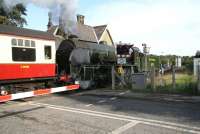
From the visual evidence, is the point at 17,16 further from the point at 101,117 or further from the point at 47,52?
the point at 101,117

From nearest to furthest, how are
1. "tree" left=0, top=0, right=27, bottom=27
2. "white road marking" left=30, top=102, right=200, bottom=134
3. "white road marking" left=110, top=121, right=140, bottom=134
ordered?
"white road marking" left=110, top=121, right=140, bottom=134
"white road marking" left=30, top=102, right=200, bottom=134
"tree" left=0, top=0, right=27, bottom=27

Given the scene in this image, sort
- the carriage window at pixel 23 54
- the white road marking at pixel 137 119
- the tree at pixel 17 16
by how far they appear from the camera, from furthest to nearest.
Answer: the tree at pixel 17 16
the carriage window at pixel 23 54
the white road marking at pixel 137 119

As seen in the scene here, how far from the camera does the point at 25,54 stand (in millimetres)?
13234

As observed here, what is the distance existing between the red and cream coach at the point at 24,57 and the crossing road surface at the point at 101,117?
1.27m

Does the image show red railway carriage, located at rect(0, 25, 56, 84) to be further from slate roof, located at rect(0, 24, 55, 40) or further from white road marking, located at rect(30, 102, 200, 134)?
white road marking, located at rect(30, 102, 200, 134)

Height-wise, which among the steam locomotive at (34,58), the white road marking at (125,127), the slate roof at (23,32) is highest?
the slate roof at (23,32)

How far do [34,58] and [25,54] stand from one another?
2.05 feet

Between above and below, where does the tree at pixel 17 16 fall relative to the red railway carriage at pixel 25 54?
above

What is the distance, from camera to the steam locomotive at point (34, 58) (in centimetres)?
1247

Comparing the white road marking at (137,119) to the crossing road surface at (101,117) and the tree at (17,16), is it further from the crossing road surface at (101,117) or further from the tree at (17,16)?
the tree at (17,16)

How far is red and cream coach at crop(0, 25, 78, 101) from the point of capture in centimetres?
1238

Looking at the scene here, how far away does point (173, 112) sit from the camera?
32.2 ft

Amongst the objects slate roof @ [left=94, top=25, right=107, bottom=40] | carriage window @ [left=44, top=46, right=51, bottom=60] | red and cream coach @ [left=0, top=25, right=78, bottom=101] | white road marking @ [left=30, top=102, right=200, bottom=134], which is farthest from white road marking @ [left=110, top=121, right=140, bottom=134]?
slate roof @ [left=94, top=25, right=107, bottom=40]

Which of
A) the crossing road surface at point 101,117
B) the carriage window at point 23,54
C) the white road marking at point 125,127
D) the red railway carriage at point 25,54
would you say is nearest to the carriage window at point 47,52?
the red railway carriage at point 25,54
